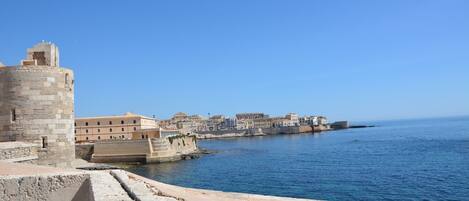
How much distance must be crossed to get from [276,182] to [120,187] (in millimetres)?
24671

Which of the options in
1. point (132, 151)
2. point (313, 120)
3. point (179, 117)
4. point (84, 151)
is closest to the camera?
point (84, 151)

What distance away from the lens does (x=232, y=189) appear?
2816 cm

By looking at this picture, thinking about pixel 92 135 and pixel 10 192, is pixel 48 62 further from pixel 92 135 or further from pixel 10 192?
pixel 92 135

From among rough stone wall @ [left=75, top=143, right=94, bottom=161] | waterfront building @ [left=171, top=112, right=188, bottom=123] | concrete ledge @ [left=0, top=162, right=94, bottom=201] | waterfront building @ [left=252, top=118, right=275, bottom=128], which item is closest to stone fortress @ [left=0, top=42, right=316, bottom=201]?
concrete ledge @ [left=0, top=162, right=94, bottom=201]

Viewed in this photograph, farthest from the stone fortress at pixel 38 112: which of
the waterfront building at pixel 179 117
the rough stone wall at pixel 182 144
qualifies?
the waterfront building at pixel 179 117

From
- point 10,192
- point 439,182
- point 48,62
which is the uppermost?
point 48,62

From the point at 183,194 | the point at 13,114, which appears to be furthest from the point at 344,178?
the point at 183,194

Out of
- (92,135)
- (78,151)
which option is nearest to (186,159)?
(78,151)

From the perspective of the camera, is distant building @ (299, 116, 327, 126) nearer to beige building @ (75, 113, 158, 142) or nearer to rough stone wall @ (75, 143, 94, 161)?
beige building @ (75, 113, 158, 142)

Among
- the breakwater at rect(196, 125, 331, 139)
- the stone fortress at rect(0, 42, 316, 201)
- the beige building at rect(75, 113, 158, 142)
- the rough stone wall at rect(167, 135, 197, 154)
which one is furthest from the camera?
the breakwater at rect(196, 125, 331, 139)

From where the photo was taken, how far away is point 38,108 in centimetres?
1559

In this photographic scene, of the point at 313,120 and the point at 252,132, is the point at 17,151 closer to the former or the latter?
the point at 252,132

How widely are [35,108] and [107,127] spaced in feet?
183

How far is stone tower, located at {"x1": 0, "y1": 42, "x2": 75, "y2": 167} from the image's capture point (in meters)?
15.4
